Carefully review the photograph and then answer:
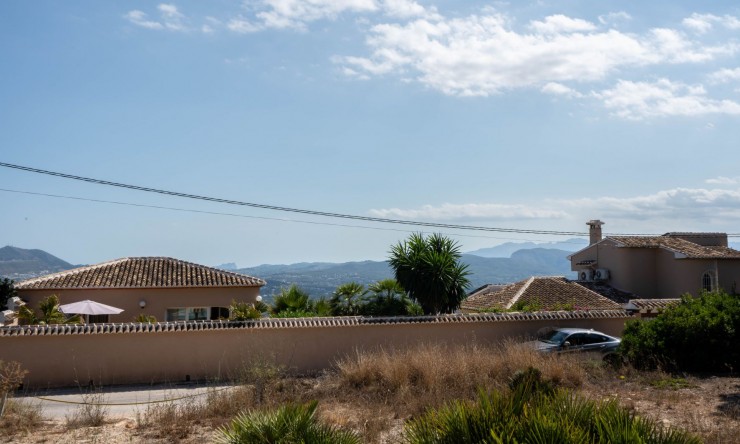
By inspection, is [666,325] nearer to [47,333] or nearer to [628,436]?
[628,436]

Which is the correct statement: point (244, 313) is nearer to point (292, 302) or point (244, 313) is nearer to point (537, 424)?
point (292, 302)

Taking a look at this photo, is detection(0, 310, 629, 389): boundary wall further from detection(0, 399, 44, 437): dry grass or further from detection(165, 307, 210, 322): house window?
detection(165, 307, 210, 322): house window

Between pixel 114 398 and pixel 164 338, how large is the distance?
3031mm

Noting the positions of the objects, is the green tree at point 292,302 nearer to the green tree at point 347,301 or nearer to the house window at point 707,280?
the green tree at point 347,301

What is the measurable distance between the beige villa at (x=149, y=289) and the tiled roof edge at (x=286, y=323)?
32.5 ft

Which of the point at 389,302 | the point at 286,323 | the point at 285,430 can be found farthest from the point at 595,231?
the point at 285,430

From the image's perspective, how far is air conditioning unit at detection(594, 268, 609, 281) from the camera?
138 feet

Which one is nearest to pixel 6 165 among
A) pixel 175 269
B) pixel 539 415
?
pixel 175 269

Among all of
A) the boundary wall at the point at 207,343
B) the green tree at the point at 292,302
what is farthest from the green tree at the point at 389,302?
the boundary wall at the point at 207,343

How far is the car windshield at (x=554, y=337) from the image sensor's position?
67.6 feet

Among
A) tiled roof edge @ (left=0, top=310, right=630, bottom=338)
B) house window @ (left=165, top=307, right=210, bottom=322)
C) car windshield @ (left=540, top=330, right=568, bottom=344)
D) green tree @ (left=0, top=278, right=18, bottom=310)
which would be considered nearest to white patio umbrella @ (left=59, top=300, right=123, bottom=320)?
tiled roof edge @ (left=0, top=310, right=630, bottom=338)

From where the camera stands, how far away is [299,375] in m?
20.0

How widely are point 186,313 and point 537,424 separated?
1032 inches

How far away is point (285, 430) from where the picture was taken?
7.66m
